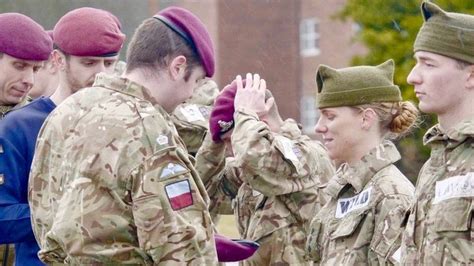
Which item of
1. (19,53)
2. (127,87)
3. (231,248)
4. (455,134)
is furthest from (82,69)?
(455,134)

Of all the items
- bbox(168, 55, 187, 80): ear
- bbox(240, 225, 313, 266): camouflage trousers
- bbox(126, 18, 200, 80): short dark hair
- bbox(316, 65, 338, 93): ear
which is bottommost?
bbox(240, 225, 313, 266): camouflage trousers

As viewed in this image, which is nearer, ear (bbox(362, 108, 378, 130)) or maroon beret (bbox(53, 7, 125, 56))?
maroon beret (bbox(53, 7, 125, 56))

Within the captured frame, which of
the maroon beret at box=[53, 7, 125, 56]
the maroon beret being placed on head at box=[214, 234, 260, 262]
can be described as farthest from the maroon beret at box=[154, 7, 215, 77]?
→ the maroon beret at box=[53, 7, 125, 56]

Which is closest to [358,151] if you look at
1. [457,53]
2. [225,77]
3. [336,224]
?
[336,224]

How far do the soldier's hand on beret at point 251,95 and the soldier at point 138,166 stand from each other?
6.24 feet

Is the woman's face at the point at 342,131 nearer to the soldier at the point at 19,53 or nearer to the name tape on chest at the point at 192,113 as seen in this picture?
the name tape on chest at the point at 192,113

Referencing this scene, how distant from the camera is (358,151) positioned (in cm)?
715

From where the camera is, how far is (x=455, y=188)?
575 centimetres

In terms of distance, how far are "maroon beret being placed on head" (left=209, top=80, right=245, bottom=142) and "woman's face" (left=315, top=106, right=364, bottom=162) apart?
0.84 m

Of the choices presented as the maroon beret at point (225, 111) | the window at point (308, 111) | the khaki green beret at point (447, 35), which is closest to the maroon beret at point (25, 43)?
the maroon beret at point (225, 111)

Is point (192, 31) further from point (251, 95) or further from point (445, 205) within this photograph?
point (251, 95)

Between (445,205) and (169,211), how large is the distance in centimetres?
127

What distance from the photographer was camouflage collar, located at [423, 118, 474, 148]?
577cm

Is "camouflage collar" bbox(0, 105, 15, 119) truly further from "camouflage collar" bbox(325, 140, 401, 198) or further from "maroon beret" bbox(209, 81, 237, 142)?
"camouflage collar" bbox(325, 140, 401, 198)
